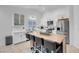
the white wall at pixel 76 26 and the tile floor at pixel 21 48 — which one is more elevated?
the white wall at pixel 76 26

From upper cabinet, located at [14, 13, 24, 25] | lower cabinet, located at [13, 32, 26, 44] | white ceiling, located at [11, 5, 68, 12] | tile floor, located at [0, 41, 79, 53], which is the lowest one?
tile floor, located at [0, 41, 79, 53]

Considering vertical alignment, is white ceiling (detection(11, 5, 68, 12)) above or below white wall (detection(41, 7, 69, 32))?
above

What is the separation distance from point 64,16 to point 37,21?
0.53 meters

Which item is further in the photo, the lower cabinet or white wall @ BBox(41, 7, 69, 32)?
the lower cabinet

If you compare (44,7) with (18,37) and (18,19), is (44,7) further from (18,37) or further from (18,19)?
(18,37)

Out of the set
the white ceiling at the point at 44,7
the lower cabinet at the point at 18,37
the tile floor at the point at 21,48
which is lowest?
the tile floor at the point at 21,48

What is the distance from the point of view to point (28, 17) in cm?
193

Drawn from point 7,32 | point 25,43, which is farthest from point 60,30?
point 7,32

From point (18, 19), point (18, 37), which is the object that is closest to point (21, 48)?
point (18, 37)

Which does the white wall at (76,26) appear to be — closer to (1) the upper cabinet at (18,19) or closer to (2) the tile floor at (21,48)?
(2) the tile floor at (21,48)

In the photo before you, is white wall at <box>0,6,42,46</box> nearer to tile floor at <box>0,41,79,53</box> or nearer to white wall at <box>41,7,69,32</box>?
tile floor at <box>0,41,79,53</box>

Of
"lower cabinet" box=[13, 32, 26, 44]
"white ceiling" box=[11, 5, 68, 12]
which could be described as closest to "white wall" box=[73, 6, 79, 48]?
"white ceiling" box=[11, 5, 68, 12]

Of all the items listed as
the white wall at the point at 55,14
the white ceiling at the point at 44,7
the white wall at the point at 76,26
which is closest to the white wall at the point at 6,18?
the white ceiling at the point at 44,7

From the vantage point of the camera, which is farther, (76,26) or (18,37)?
(18,37)
